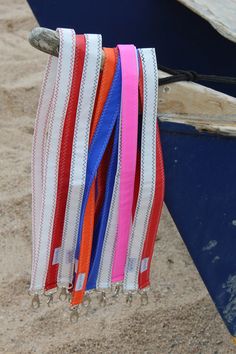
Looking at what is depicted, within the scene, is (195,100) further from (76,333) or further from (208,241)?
(76,333)

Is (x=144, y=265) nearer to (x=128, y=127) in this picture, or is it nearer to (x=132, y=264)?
(x=132, y=264)

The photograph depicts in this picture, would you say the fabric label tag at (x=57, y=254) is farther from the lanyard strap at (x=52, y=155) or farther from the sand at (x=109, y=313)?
the sand at (x=109, y=313)

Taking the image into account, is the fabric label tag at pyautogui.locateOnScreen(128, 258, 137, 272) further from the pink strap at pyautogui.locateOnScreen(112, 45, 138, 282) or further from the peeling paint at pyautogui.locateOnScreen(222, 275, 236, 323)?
the peeling paint at pyautogui.locateOnScreen(222, 275, 236, 323)

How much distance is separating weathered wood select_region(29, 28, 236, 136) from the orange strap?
0.34ft

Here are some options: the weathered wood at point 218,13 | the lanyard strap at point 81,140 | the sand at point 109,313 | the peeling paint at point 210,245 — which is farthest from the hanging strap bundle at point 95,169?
the sand at point 109,313

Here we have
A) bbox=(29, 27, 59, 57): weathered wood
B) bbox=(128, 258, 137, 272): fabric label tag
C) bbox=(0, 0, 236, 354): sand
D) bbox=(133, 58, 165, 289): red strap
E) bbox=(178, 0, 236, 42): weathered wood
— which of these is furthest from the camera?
bbox=(0, 0, 236, 354): sand

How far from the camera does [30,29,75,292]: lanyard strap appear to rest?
1.04 meters

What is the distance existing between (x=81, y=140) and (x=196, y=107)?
219mm

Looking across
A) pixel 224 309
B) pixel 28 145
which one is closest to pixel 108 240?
pixel 224 309

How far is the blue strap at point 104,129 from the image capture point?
1075 millimetres

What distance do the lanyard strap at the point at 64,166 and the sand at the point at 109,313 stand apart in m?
0.55

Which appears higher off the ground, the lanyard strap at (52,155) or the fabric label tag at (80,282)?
the lanyard strap at (52,155)

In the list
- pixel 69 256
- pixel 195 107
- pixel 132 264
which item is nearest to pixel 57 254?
pixel 69 256

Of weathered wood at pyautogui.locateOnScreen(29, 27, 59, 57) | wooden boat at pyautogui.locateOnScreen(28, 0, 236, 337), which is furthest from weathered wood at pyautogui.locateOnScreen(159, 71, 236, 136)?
weathered wood at pyautogui.locateOnScreen(29, 27, 59, 57)
